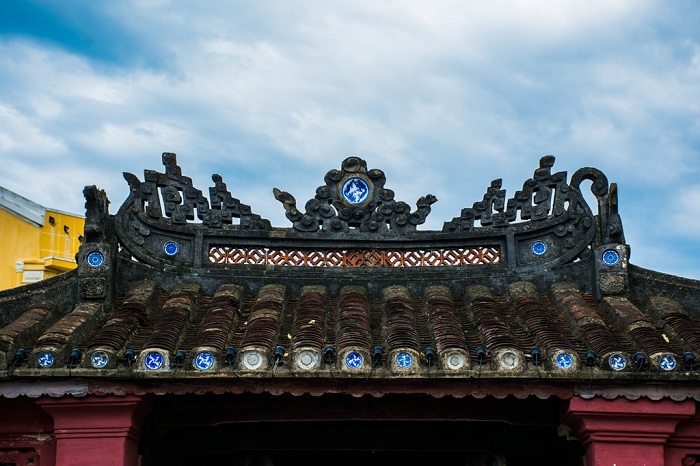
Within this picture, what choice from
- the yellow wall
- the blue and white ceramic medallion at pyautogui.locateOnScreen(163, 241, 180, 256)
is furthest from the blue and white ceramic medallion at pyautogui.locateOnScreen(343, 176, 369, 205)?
the yellow wall

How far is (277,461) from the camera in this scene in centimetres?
1045

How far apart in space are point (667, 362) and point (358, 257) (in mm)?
3766

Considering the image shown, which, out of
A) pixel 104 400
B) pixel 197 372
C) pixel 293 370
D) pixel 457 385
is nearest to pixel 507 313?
pixel 457 385

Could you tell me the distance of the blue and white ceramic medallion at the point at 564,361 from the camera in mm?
7961

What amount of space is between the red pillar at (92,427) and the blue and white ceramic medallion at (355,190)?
3.45m

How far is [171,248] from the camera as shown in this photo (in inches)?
409

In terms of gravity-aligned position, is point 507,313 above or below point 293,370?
above

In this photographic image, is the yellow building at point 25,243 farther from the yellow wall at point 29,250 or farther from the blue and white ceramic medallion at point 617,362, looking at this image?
the blue and white ceramic medallion at point 617,362

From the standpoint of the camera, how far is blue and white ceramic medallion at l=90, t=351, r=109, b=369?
7969 millimetres

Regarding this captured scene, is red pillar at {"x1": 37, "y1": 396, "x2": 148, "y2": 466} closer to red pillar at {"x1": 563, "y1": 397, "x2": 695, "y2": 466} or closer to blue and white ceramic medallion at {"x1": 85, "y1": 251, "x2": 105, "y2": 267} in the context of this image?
blue and white ceramic medallion at {"x1": 85, "y1": 251, "x2": 105, "y2": 267}

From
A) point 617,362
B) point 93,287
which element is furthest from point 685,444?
point 93,287

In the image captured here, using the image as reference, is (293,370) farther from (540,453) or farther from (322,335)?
(540,453)

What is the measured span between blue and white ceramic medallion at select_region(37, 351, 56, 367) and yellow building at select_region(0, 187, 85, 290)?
11.5 m

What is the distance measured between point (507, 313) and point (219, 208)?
3404 millimetres
